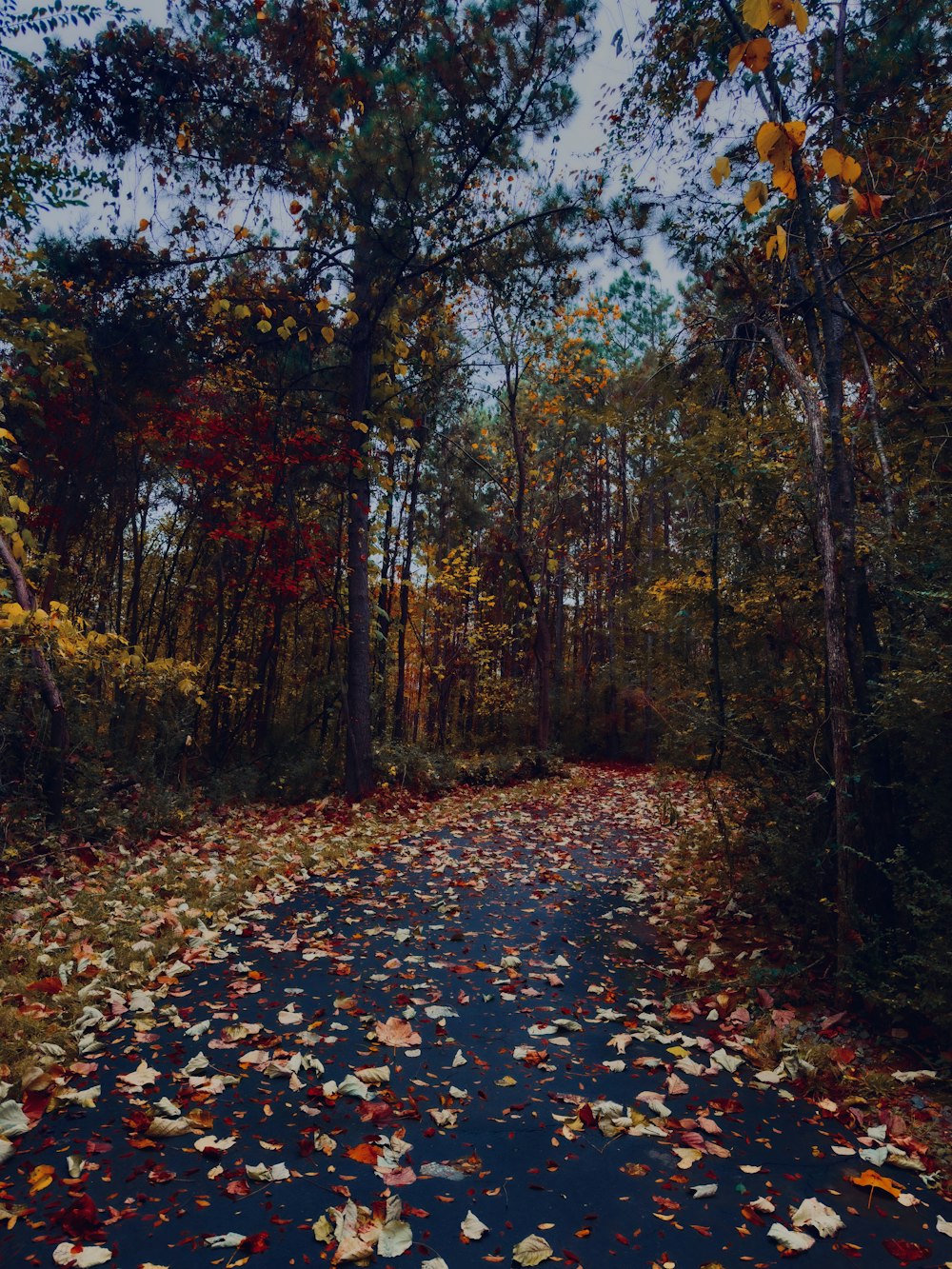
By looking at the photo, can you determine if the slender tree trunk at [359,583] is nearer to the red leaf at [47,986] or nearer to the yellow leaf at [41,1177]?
the red leaf at [47,986]

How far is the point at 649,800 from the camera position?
1209cm

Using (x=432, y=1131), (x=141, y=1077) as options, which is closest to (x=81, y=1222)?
(x=141, y=1077)

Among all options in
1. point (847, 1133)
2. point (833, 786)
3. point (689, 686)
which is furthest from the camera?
point (689, 686)

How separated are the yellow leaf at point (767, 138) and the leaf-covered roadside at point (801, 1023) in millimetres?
3454

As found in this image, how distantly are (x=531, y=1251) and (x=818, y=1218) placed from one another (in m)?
1.01

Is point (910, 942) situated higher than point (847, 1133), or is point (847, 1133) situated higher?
point (910, 942)

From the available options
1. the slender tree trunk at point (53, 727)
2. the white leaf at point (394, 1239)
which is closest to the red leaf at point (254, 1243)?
the white leaf at point (394, 1239)

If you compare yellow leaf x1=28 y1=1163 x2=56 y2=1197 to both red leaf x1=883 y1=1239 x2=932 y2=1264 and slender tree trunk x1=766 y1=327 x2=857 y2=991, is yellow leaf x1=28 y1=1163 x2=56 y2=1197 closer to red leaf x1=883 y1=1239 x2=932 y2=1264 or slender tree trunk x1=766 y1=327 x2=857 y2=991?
red leaf x1=883 y1=1239 x2=932 y2=1264

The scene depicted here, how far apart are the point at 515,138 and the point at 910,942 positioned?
9.15m

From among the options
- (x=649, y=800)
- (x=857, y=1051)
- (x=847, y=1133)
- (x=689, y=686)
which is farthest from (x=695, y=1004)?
(x=649, y=800)

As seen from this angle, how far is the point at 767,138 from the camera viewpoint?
56.7 inches

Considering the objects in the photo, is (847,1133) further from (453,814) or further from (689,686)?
(453,814)

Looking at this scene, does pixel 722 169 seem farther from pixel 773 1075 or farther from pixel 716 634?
pixel 716 634

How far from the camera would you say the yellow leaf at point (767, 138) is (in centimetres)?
143
